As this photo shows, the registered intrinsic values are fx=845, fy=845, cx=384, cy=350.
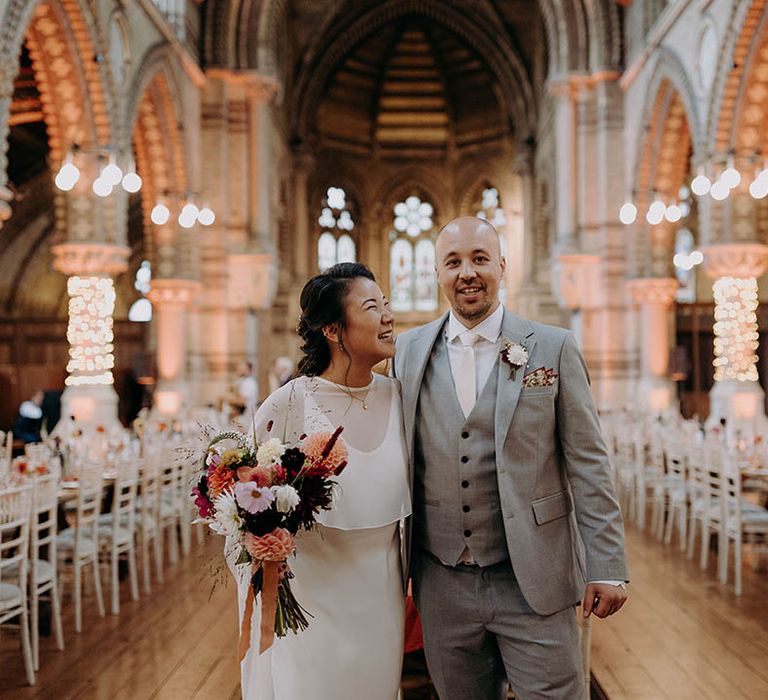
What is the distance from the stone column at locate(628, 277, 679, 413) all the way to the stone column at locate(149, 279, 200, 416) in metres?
8.68

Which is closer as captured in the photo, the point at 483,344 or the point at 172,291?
the point at 483,344

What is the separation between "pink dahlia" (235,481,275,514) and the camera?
7.28 ft

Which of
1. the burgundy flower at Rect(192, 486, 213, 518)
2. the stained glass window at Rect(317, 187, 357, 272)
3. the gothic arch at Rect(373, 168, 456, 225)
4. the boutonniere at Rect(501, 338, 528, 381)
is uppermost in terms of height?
the gothic arch at Rect(373, 168, 456, 225)

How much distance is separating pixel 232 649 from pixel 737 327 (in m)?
9.96

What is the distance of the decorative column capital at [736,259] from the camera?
1227 centimetres

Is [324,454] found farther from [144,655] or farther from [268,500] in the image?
[144,655]

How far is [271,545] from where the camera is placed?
225cm

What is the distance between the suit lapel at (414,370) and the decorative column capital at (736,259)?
1066 cm

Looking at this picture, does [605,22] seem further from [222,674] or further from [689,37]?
[222,674]

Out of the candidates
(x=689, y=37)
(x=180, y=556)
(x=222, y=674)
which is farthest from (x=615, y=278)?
(x=222, y=674)

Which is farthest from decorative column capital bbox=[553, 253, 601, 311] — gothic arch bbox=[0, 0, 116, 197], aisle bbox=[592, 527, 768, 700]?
aisle bbox=[592, 527, 768, 700]

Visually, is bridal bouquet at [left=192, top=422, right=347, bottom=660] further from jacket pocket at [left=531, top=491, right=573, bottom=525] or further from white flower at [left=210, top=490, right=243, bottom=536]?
jacket pocket at [left=531, top=491, right=573, bottom=525]

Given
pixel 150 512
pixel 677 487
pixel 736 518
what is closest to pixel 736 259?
pixel 677 487

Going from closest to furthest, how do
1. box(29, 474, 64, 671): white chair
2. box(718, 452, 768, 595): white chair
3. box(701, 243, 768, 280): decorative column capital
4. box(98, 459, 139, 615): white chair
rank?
box(29, 474, 64, 671): white chair, box(98, 459, 139, 615): white chair, box(718, 452, 768, 595): white chair, box(701, 243, 768, 280): decorative column capital
